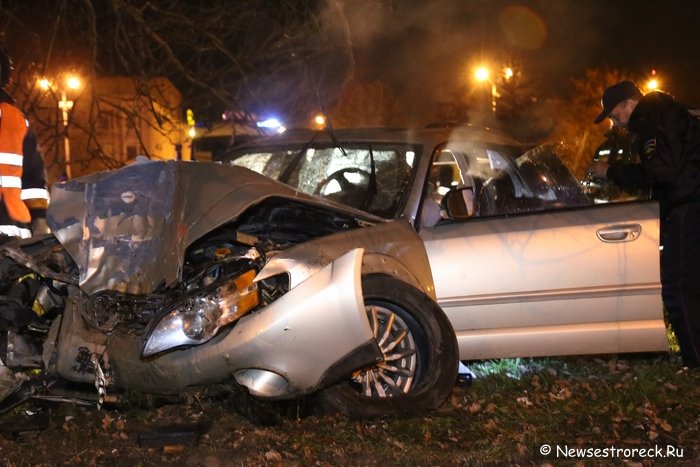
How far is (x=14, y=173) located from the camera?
448cm

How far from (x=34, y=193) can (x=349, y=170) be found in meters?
2.06

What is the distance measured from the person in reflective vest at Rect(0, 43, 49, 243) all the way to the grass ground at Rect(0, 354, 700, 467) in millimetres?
1335

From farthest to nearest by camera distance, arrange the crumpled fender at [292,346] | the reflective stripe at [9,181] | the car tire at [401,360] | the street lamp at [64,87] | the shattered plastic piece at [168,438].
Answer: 1. the street lamp at [64,87]
2. the reflective stripe at [9,181]
3. the car tire at [401,360]
4. the shattered plastic piece at [168,438]
5. the crumpled fender at [292,346]

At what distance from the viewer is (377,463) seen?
10.2 feet

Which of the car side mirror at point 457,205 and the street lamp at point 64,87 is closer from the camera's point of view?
the car side mirror at point 457,205

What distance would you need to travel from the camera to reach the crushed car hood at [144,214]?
11.0 feet

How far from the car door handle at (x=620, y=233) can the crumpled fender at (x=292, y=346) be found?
1.70 metres

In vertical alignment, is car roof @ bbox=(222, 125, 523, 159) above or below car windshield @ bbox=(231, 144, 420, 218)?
above

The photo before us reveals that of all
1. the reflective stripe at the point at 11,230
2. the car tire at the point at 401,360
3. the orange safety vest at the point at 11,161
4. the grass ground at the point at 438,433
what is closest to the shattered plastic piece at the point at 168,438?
the grass ground at the point at 438,433

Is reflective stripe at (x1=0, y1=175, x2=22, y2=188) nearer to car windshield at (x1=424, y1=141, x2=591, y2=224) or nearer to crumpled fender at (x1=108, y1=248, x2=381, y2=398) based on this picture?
crumpled fender at (x1=108, y1=248, x2=381, y2=398)

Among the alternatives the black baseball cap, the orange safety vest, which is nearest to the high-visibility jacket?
the orange safety vest

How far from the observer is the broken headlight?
3135 mm

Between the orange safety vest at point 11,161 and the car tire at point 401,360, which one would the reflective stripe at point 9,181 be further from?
the car tire at point 401,360

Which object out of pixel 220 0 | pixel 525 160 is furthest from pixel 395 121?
pixel 525 160
